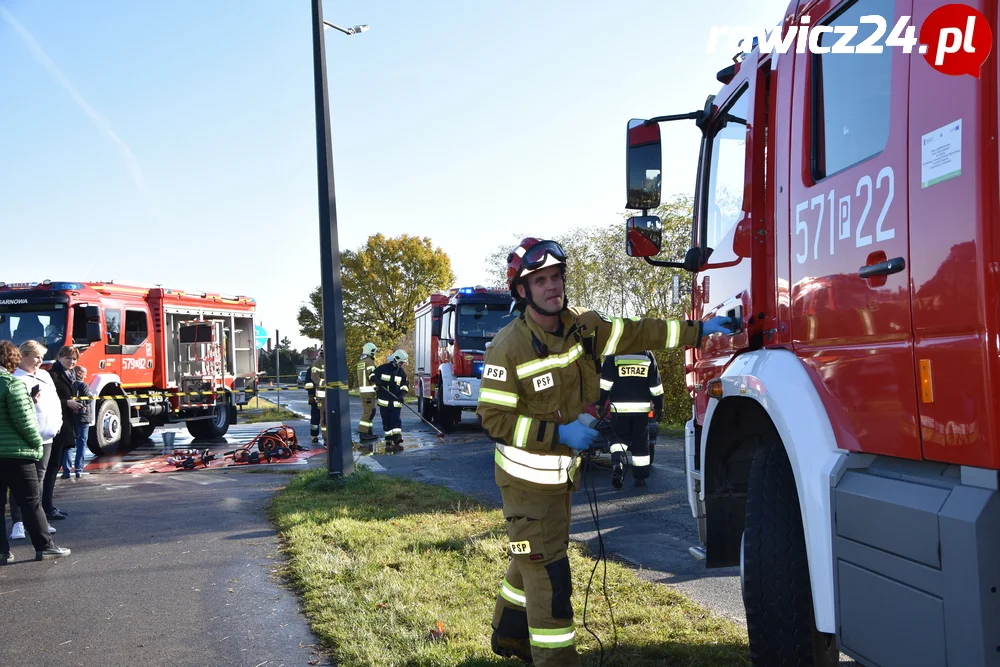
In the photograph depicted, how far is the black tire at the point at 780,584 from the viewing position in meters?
3.08

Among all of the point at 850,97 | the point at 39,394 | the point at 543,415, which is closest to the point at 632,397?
the point at 543,415

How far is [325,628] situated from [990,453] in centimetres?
353

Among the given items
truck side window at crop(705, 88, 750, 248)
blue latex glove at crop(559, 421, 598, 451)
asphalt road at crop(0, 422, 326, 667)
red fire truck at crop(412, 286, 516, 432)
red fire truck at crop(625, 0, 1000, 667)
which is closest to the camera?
red fire truck at crop(625, 0, 1000, 667)

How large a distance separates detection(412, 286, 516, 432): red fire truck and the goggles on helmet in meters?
12.1

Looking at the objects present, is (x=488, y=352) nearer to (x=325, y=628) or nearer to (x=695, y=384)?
(x=695, y=384)

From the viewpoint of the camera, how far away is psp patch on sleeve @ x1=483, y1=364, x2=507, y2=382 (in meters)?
3.62

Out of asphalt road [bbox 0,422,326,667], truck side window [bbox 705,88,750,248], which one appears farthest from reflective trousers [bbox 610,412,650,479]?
truck side window [bbox 705,88,750,248]

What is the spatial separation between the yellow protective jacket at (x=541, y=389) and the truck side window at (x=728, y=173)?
2.06ft

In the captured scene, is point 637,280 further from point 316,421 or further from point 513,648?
point 513,648

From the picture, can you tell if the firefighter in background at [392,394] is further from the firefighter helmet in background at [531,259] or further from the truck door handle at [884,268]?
the truck door handle at [884,268]

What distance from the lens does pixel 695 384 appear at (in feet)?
14.6

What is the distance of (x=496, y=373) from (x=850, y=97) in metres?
1.68

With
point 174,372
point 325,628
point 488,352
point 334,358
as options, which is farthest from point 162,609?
point 174,372

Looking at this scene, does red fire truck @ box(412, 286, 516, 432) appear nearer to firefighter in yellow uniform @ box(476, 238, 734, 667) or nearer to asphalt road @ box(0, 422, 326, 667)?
asphalt road @ box(0, 422, 326, 667)
